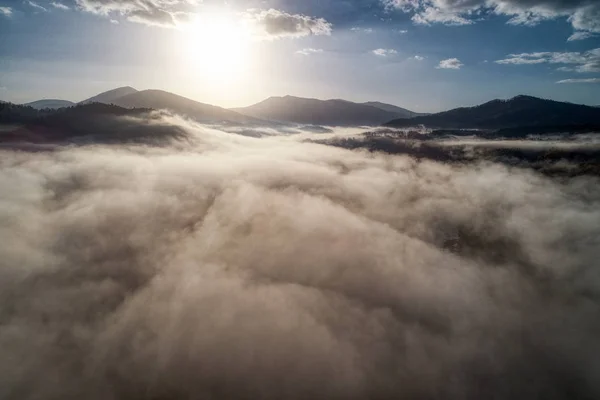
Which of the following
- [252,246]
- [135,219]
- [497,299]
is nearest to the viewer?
[497,299]

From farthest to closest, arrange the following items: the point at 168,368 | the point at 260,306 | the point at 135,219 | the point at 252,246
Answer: the point at 135,219, the point at 252,246, the point at 260,306, the point at 168,368

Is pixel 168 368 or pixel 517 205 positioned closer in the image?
pixel 168 368

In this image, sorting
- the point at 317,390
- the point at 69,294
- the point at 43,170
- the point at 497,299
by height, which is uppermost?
the point at 43,170

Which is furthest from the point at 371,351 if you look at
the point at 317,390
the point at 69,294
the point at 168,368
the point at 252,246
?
the point at 69,294

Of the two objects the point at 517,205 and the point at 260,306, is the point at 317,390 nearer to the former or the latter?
the point at 260,306

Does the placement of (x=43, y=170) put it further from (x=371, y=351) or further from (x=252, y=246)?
(x=371, y=351)

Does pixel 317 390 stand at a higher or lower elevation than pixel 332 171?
lower

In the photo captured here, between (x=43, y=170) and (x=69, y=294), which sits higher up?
(x=43, y=170)

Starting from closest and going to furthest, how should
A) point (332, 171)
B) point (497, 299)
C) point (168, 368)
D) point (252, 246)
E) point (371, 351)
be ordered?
point (168, 368) → point (371, 351) → point (497, 299) → point (252, 246) → point (332, 171)

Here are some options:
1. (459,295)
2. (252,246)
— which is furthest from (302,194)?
(459,295)
